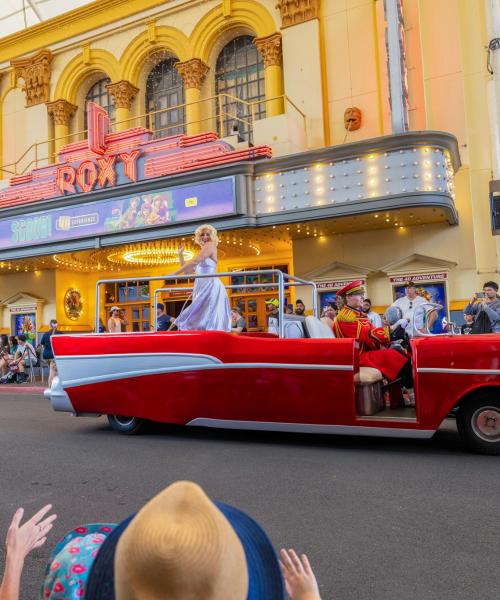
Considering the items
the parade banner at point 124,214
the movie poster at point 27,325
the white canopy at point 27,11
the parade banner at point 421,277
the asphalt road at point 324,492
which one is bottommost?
the asphalt road at point 324,492

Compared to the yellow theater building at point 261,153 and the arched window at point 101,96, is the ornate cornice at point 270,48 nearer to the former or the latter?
the yellow theater building at point 261,153

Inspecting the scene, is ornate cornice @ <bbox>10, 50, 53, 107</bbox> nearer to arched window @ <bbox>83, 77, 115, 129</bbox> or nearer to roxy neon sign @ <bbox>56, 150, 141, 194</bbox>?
arched window @ <bbox>83, 77, 115, 129</bbox>

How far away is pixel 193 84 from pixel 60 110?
5.57m

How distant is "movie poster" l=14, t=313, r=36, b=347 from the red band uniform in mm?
16291

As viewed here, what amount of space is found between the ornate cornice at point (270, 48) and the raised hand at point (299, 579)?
17407 millimetres

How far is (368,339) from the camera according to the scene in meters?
5.79

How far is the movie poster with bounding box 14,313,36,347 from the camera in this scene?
1970cm

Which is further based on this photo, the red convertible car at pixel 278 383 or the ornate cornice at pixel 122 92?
the ornate cornice at pixel 122 92

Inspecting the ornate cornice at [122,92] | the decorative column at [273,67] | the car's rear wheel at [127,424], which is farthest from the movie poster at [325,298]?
the ornate cornice at [122,92]

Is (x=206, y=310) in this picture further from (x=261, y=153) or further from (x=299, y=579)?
(x=261, y=153)

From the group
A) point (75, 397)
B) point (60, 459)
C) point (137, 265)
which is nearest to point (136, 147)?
point (137, 265)

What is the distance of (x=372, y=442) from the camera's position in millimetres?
5703

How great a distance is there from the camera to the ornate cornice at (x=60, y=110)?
20141 millimetres

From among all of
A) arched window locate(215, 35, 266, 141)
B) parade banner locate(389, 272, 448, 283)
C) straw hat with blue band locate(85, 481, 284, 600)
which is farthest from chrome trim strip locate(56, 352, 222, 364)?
arched window locate(215, 35, 266, 141)
